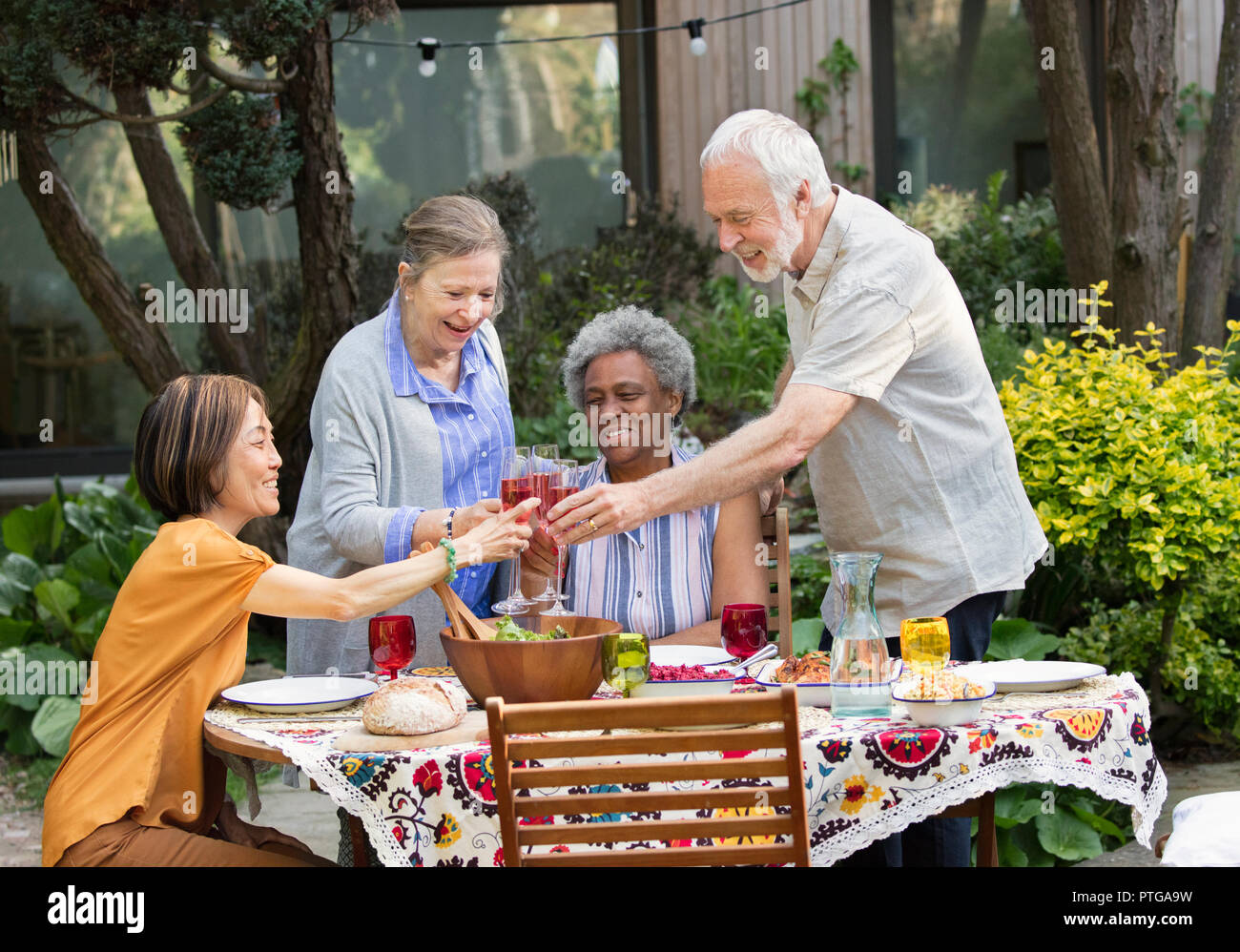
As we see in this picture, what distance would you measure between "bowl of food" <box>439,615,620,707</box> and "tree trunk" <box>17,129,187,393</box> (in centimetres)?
344

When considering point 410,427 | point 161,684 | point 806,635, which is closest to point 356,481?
point 410,427

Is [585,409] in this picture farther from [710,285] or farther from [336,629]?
[710,285]

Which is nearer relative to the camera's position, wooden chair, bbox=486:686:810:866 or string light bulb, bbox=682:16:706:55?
wooden chair, bbox=486:686:810:866

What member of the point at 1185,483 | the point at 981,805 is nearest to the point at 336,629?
the point at 981,805

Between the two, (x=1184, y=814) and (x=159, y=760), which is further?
(x=159, y=760)

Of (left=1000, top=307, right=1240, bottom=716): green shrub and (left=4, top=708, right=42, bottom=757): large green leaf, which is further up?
(left=1000, top=307, right=1240, bottom=716): green shrub

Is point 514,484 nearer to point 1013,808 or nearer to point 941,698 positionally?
point 941,698

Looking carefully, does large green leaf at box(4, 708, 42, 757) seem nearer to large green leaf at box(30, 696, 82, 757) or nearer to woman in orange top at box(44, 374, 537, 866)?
large green leaf at box(30, 696, 82, 757)

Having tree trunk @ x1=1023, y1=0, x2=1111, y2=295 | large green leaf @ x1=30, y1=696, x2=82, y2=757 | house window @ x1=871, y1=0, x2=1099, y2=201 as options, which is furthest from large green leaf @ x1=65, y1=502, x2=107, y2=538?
house window @ x1=871, y1=0, x2=1099, y2=201

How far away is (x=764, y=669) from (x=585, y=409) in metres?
1.02

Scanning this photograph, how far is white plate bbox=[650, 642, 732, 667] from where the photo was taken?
2.81m

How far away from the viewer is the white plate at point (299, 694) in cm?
253

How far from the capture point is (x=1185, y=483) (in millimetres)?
4172

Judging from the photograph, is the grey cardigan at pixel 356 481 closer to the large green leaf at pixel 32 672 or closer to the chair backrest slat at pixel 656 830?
the chair backrest slat at pixel 656 830
